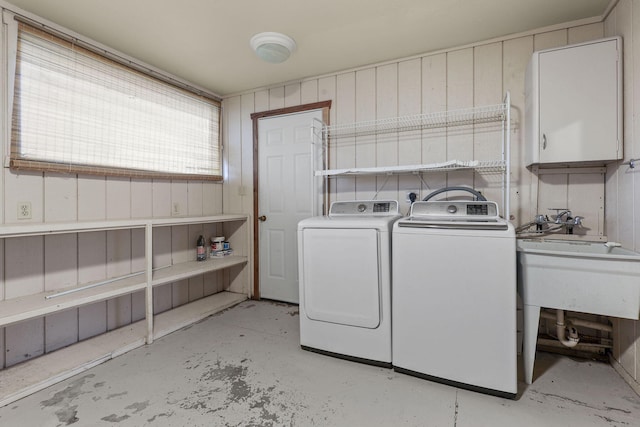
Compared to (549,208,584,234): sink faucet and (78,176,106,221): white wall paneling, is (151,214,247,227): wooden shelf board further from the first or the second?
(549,208,584,234): sink faucet

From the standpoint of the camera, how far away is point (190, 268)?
8.72 ft

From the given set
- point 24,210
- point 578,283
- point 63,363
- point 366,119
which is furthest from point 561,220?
point 24,210

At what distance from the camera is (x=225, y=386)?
1.70 m

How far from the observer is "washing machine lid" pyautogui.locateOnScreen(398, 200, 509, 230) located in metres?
1.72

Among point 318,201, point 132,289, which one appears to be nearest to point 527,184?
point 318,201

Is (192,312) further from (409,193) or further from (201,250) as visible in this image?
(409,193)

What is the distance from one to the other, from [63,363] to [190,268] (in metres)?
1.02

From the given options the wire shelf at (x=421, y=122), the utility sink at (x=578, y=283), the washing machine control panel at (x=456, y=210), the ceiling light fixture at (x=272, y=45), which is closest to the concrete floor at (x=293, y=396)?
the utility sink at (x=578, y=283)

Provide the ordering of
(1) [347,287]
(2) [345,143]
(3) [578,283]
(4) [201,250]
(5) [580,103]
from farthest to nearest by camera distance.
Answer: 1. (4) [201,250]
2. (2) [345,143]
3. (1) [347,287]
4. (5) [580,103]
5. (3) [578,283]

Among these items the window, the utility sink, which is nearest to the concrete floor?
the utility sink

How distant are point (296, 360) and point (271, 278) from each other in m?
1.29

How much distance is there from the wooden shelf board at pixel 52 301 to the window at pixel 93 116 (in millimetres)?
834

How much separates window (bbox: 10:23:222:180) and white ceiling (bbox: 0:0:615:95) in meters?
0.22

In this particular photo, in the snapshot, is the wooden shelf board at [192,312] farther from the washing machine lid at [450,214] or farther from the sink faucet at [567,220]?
the sink faucet at [567,220]
